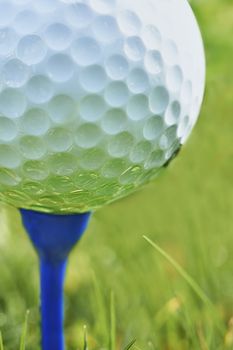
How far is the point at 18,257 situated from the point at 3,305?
0.15 meters

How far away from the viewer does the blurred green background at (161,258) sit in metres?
1.33

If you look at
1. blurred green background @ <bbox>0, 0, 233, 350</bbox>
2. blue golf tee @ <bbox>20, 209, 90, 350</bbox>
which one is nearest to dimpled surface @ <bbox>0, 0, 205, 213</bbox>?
blue golf tee @ <bbox>20, 209, 90, 350</bbox>

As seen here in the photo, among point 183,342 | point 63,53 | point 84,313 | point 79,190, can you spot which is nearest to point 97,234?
point 84,313

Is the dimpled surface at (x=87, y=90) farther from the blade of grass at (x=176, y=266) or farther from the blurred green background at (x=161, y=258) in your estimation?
the blurred green background at (x=161, y=258)

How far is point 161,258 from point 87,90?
1038mm

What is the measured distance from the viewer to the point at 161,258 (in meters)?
1.82

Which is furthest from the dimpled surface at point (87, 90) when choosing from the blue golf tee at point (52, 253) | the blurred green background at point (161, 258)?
the blurred green background at point (161, 258)

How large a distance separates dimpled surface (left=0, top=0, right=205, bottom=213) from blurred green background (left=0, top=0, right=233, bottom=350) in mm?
250

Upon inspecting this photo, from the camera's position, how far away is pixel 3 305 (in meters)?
1.53

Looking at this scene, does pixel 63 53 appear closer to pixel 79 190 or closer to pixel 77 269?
pixel 79 190

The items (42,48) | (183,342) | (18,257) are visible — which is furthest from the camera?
(18,257)

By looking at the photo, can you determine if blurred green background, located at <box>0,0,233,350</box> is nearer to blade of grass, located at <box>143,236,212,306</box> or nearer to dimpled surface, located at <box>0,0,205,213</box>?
blade of grass, located at <box>143,236,212,306</box>

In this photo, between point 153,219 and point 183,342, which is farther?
point 153,219

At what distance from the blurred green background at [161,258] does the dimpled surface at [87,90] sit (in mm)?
250
